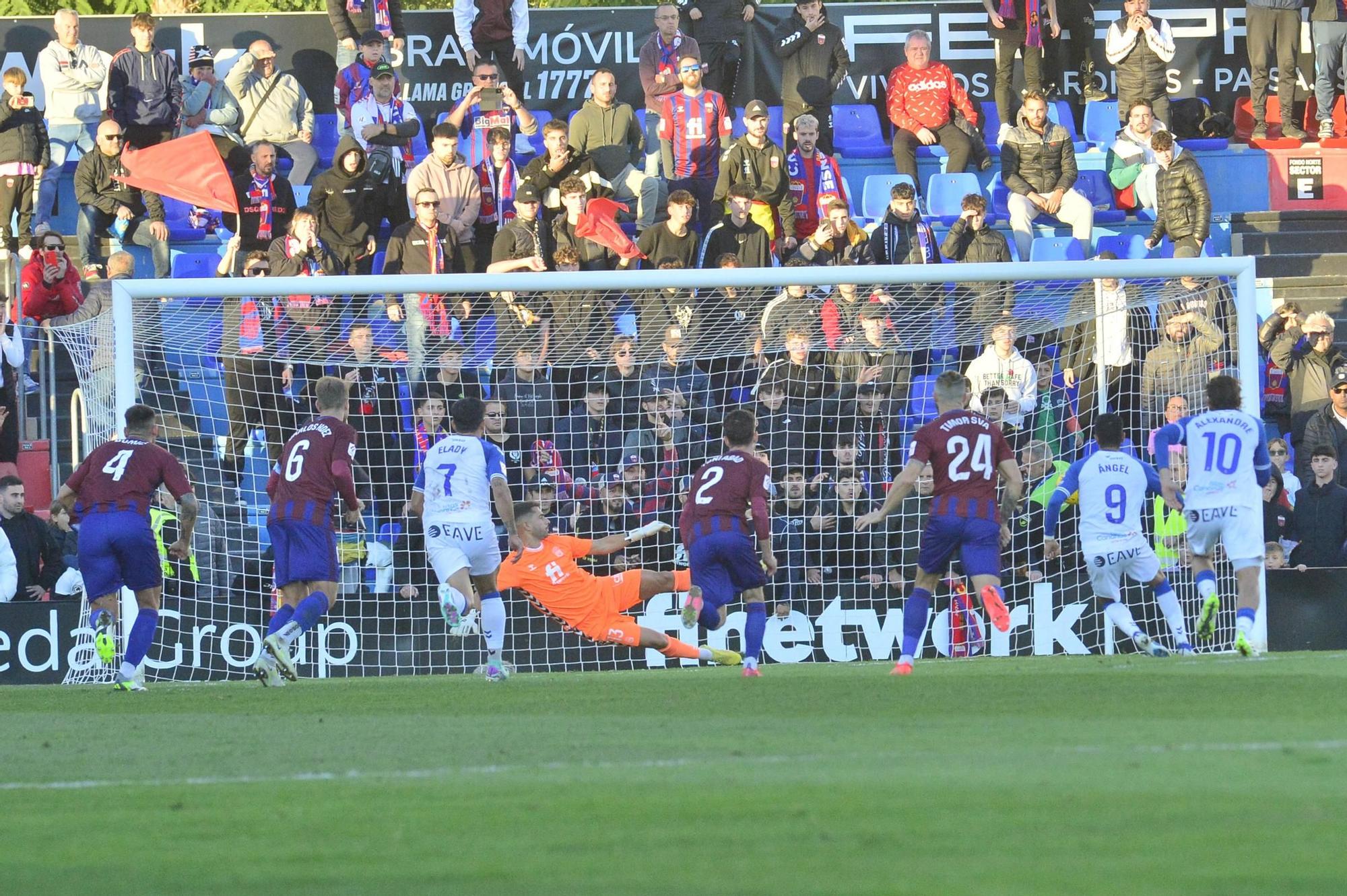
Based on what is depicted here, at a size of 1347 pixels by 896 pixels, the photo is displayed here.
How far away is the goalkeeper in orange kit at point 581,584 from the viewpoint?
43.5 ft

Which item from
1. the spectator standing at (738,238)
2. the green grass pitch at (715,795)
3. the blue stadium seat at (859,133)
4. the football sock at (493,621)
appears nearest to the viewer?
the green grass pitch at (715,795)

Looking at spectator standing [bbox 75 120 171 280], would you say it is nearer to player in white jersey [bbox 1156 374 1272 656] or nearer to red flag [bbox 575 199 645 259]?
red flag [bbox 575 199 645 259]

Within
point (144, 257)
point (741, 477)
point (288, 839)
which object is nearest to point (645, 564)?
point (741, 477)

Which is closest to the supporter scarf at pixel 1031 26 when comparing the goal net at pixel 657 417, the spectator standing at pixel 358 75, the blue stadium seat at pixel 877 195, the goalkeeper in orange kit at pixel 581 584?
the blue stadium seat at pixel 877 195

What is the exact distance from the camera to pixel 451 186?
17.3 meters

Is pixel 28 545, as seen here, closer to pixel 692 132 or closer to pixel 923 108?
pixel 692 132

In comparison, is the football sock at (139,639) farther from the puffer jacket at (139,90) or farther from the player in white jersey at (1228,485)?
the puffer jacket at (139,90)

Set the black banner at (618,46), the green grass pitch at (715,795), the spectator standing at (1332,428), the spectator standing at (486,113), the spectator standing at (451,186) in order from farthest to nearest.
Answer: the black banner at (618,46)
the spectator standing at (486,113)
the spectator standing at (451,186)
the spectator standing at (1332,428)
the green grass pitch at (715,795)

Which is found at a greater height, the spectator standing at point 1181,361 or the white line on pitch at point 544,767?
the spectator standing at point 1181,361

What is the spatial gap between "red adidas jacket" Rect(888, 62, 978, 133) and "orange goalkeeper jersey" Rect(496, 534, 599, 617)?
8202mm

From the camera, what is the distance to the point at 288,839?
4.86 metres

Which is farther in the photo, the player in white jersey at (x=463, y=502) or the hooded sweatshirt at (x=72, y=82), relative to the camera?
the hooded sweatshirt at (x=72, y=82)

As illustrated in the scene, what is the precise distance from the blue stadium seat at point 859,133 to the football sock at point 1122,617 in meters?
9.18

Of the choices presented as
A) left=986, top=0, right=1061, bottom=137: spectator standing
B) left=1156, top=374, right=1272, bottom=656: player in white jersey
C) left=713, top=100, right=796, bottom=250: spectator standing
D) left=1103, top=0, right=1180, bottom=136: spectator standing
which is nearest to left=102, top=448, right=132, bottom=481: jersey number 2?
left=1156, top=374, right=1272, bottom=656: player in white jersey
